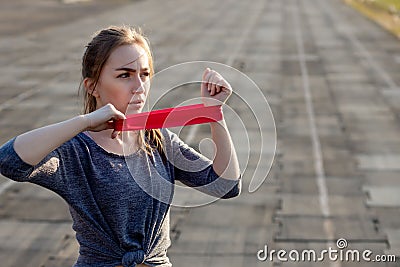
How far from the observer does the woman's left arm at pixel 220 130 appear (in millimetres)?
3203

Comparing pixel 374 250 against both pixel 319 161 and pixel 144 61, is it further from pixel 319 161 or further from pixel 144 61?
pixel 144 61

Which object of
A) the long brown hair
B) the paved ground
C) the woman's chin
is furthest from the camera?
the paved ground

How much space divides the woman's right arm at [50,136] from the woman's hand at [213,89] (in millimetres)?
408

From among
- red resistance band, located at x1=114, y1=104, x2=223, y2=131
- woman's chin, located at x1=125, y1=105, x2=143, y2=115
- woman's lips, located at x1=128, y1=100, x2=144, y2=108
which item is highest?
red resistance band, located at x1=114, y1=104, x2=223, y2=131

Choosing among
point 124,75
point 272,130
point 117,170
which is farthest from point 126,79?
point 272,130

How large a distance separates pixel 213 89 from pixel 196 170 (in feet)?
1.80

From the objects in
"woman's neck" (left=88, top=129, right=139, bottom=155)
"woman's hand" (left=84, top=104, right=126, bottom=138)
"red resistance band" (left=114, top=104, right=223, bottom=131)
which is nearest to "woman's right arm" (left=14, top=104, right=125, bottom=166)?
"woman's hand" (left=84, top=104, right=126, bottom=138)

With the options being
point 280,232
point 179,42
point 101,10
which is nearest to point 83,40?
point 179,42

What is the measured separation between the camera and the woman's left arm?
10.5 ft

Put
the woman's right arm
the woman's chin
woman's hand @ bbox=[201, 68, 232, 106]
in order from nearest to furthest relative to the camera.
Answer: the woman's right arm → woman's hand @ bbox=[201, 68, 232, 106] → the woman's chin

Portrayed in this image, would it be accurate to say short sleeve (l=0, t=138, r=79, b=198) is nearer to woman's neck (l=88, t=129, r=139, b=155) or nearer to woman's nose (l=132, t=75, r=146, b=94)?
woman's neck (l=88, t=129, r=139, b=155)

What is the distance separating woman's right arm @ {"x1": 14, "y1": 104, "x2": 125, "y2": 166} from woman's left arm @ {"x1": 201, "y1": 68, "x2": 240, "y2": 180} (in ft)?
1.39

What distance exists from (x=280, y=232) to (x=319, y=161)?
4516mm

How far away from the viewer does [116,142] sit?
136 inches
